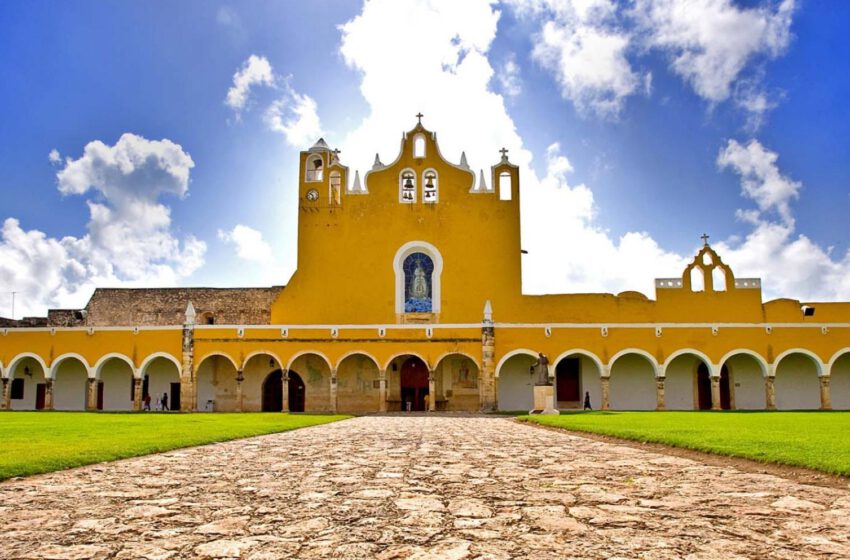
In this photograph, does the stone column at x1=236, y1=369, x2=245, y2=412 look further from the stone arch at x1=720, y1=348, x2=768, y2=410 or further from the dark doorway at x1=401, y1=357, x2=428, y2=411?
the stone arch at x1=720, y1=348, x2=768, y2=410

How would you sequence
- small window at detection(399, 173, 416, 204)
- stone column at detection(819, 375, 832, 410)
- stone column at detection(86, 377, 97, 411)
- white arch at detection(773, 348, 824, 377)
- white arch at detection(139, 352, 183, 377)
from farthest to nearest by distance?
1. small window at detection(399, 173, 416, 204)
2. stone column at detection(86, 377, 97, 411)
3. white arch at detection(139, 352, 183, 377)
4. white arch at detection(773, 348, 824, 377)
5. stone column at detection(819, 375, 832, 410)

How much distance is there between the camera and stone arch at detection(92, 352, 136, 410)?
2952 centimetres

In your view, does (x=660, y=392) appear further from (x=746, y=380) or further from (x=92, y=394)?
(x=92, y=394)

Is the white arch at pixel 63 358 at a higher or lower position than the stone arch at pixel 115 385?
higher

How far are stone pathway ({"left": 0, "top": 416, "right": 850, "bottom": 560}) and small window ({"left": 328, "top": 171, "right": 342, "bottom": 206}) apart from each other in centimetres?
2445

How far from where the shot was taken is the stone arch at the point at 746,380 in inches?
1110

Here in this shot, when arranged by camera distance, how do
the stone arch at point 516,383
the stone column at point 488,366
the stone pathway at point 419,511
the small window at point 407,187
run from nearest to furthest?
the stone pathway at point 419,511 < the stone column at point 488,366 < the stone arch at point 516,383 < the small window at point 407,187

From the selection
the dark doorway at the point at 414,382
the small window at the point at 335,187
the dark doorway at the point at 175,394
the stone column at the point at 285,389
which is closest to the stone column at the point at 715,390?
the dark doorway at the point at 414,382

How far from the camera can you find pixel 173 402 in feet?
97.1

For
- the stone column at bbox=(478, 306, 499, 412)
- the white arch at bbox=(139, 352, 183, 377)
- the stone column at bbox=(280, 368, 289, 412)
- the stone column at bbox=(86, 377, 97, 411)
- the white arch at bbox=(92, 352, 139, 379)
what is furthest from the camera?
the stone column at bbox=(86, 377, 97, 411)

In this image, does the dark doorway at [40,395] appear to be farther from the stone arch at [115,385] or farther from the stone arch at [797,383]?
the stone arch at [797,383]

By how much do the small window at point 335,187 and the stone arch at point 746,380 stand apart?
58.5 feet

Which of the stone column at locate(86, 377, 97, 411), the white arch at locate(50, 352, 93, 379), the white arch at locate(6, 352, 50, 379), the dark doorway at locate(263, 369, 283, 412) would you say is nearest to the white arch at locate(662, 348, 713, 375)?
the dark doorway at locate(263, 369, 283, 412)

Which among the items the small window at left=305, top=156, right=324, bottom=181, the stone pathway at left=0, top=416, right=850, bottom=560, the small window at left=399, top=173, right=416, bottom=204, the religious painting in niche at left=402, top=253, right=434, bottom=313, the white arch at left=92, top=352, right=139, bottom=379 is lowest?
the stone pathway at left=0, top=416, right=850, bottom=560
